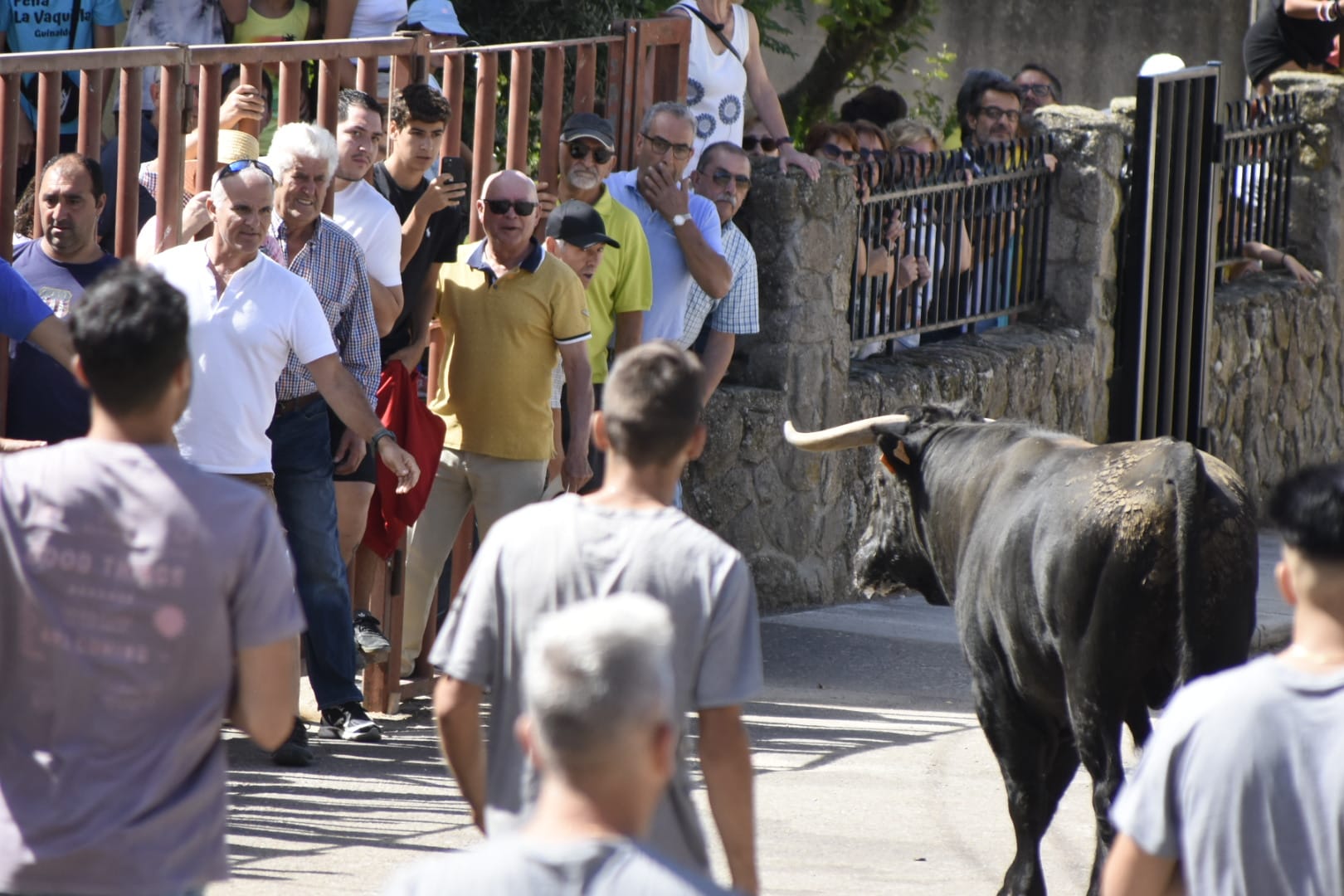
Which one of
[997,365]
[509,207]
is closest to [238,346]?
[509,207]

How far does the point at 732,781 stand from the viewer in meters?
3.38

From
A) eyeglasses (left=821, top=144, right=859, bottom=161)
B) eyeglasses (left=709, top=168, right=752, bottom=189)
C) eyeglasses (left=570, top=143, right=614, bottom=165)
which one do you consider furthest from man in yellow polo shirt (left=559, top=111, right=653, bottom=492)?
eyeglasses (left=821, top=144, right=859, bottom=161)

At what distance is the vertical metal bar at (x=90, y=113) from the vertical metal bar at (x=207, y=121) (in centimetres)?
38

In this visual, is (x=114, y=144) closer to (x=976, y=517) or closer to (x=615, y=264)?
(x=615, y=264)

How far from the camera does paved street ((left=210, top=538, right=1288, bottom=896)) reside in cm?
564

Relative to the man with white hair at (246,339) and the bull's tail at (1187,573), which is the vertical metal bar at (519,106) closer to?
the man with white hair at (246,339)

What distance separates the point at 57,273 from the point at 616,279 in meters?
2.48

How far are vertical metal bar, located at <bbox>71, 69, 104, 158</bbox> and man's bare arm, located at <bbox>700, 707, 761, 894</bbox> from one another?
346 centimetres

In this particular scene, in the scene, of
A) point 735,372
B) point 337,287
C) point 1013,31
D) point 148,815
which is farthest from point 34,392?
point 1013,31

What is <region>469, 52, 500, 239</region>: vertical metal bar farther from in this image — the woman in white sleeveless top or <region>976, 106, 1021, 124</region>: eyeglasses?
<region>976, 106, 1021, 124</region>: eyeglasses

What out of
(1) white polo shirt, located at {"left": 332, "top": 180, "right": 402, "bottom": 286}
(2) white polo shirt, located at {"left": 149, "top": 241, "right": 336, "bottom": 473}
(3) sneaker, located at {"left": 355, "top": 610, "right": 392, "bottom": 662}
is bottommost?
(3) sneaker, located at {"left": 355, "top": 610, "right": 392, "bottom": 662}

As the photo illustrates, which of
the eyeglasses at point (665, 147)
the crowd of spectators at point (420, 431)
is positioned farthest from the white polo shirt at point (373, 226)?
the eyeglasses at point (665, 147)

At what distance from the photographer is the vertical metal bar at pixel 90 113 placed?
6051 millimetres

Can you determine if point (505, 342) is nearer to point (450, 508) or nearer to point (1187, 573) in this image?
point (450, 508)
